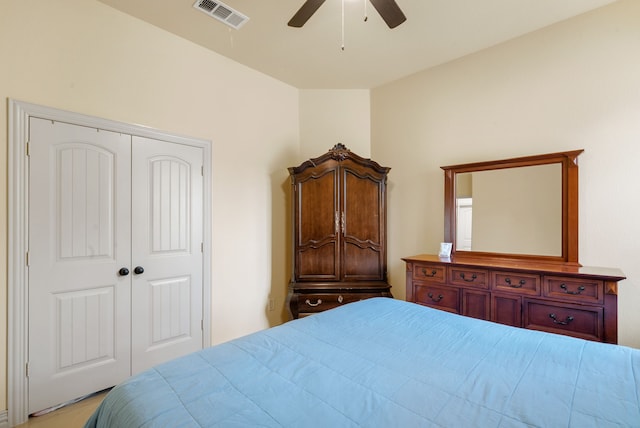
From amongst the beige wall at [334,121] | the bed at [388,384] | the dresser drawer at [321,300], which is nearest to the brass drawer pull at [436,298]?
the dresser drawer at [321,300]

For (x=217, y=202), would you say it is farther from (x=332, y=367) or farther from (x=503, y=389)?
(x=503, y=389)

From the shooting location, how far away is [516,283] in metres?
2.19

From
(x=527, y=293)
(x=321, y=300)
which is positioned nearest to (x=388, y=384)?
(x=527, y=293)

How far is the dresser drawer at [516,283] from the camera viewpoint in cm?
212

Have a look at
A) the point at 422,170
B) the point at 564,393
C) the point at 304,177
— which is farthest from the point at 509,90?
the point at 564,393

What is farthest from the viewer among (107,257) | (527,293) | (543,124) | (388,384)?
(543,124)

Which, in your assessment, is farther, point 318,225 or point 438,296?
point 318,225

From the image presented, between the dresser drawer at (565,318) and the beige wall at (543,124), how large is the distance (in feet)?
1.77

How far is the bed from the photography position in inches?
33.1

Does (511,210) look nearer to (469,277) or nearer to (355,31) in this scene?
(469,277)

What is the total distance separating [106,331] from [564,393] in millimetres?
2766

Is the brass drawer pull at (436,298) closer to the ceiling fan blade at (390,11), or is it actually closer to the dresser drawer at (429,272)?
the dresser drawer at (429,272)

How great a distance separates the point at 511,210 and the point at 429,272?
3.02 ft

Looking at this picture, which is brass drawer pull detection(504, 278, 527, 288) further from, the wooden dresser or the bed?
the bed
